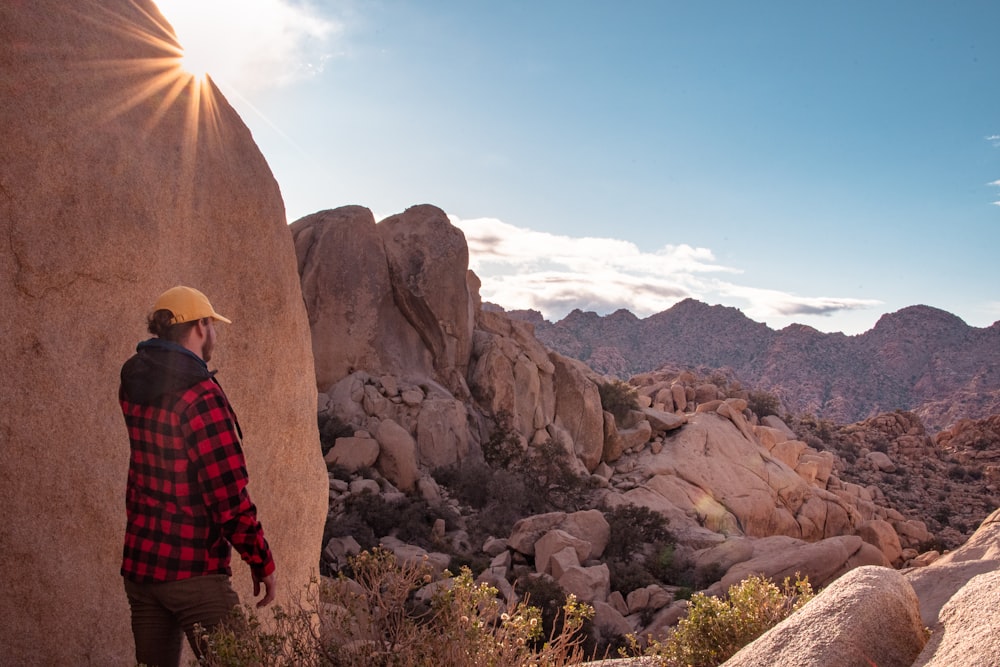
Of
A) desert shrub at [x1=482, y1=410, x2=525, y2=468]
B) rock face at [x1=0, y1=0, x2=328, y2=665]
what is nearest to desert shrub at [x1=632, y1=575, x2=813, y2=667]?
rock face at [x1=0, y1=0, x2=328, y2=665]

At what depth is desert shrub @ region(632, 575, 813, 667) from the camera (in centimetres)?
488

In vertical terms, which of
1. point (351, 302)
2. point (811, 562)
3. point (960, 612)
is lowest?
point (811, 562)

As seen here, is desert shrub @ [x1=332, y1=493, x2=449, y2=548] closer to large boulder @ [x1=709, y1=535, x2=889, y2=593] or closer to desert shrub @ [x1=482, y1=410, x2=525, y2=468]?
desert shrub @ [x1=482, y1=410, x2=525, y2=468]

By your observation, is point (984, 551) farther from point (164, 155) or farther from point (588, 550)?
point (588, 550)

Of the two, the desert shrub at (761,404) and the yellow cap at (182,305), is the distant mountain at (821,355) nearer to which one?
the desert shrub at (761,404)

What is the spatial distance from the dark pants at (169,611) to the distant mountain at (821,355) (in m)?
60.8

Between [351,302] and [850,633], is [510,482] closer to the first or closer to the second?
[351,302]

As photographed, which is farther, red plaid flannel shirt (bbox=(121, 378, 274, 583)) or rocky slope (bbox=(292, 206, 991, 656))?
rocky slope (bbox=(292, 206, 991, 656))

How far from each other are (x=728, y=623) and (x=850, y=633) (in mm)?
1814

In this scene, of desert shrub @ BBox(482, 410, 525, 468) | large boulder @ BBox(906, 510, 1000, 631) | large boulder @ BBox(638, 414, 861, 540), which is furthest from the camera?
large boulder @ BBox(638, 414, 861, 540)

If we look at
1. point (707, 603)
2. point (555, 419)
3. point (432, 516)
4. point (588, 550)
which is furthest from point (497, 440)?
point (707, 603)

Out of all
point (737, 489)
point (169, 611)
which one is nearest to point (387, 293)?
point (737, 489)

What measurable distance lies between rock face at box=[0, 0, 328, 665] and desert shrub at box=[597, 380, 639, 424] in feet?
72.0

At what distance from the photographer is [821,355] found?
69062mm
